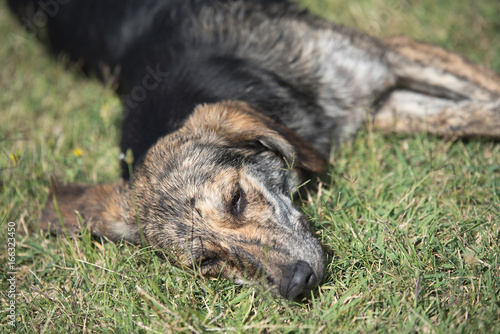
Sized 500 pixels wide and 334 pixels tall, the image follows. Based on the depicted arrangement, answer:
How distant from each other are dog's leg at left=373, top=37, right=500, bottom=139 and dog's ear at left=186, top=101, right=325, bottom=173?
1.11 m

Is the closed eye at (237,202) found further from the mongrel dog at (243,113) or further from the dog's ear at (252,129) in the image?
the dog's ear at (252,129)

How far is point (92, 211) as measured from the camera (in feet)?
10.3

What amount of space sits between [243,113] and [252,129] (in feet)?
0.67

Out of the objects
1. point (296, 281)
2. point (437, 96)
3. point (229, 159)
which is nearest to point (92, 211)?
point (229, 159)

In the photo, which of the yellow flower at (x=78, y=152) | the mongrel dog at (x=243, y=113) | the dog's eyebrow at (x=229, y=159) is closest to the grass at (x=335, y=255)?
the yellow flower at (x=78, y=152)

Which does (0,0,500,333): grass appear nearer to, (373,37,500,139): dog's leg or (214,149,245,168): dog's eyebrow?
(373,37,500,139): dog's leg

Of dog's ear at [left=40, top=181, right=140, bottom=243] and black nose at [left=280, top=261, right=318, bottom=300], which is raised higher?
black nose at [left=280, top=261, right=318, bottom=300]

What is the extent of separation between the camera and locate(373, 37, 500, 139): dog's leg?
3.45 m

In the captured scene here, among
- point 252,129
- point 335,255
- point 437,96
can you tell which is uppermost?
point 437,96

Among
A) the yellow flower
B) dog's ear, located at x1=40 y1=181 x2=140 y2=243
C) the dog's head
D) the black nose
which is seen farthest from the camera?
the yellow flower

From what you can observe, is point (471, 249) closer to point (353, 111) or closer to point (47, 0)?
point (353, 111)

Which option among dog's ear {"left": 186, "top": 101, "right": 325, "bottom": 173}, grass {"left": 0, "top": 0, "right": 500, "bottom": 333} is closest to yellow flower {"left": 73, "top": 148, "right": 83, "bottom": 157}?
grass {"left": 0, "top": 0, "right": 500, "bottom": 333}

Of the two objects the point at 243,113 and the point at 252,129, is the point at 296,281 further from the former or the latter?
the point at 243,113

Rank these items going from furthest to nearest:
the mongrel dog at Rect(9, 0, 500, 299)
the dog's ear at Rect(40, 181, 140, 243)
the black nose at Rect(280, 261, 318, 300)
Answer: the dog's ear at Rect(40, 181, 140, 243), the mongrel dog at Rect(9, 0, 500, 299), the black nose at Rect(280, 261, 318, 300)
